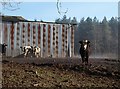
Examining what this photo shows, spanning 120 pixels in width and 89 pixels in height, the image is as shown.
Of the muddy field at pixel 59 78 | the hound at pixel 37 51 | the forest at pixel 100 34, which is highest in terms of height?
the forest at pixel 100 34

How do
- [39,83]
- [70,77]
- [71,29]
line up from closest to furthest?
[39,83] → [70,77] → [71,29]

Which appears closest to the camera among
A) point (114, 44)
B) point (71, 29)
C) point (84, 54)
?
point (84, 54)

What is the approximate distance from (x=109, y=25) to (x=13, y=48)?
275 feet

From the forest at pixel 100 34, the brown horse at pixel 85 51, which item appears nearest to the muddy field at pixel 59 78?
the brown horse at pixel 85 51

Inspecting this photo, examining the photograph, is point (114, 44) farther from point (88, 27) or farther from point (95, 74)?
point (95, 74)

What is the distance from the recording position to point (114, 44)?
103m

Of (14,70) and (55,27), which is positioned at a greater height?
(55,27)

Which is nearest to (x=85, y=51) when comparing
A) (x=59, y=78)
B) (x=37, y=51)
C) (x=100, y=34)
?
(x=59, y=78)

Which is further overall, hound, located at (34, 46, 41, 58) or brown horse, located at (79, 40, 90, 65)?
hound, located at (34, 46, 41, 58)

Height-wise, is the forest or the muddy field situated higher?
the forest

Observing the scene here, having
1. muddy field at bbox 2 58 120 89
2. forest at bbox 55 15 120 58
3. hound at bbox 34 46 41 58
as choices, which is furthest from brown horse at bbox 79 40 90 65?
A: forest at bbox 55 15 120 58

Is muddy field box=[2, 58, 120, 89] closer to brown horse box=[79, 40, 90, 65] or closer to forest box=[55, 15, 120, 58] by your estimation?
brown horse box=[79, 40, 90, 65]

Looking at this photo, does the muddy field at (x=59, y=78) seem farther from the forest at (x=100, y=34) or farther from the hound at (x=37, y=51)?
the forest at (x=100, y=34)

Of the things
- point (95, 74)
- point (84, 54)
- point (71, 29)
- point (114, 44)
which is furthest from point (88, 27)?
point (95, 74)
